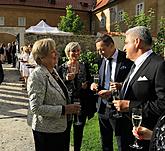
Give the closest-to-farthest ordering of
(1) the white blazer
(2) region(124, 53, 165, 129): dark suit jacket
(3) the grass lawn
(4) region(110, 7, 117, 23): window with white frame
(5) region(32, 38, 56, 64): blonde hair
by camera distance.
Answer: (2) region(124, 53, 165, 129): dark suit jacket < (1) the white blazer < (5) region(32, 38, 56, 64): blonde hair < (3) the grass lawn < (4) region(110, 7, 117, 23): window with white frame

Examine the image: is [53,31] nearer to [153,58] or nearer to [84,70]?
[84,70]

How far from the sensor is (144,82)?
329cm

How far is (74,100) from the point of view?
4.58 meters

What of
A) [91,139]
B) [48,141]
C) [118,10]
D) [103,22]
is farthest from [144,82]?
[103,22]

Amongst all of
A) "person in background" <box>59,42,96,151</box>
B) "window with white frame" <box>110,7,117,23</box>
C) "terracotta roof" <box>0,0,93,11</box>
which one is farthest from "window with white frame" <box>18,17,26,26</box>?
"person in background" <box>59,42,96,151</box>

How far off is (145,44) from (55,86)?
42.9 inches

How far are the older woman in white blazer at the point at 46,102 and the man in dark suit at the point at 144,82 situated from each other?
0.72 meters

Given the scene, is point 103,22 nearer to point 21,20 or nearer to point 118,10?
point 118,10

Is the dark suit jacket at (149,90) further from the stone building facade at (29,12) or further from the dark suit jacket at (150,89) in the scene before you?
the stone building facade at (29,12)

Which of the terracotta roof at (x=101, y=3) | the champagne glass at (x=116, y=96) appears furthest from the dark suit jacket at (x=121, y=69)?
the terracotta roof at (x=101, y=3)

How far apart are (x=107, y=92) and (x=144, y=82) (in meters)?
1.11

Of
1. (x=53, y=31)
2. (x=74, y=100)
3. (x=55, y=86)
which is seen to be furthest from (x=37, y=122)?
(x=53, y=31)

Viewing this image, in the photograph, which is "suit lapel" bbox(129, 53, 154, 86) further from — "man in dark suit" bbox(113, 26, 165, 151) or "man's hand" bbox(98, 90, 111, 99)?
"man's hand" bbox(98, 90, 111, 99)

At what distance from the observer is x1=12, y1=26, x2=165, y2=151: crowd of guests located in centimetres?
320
